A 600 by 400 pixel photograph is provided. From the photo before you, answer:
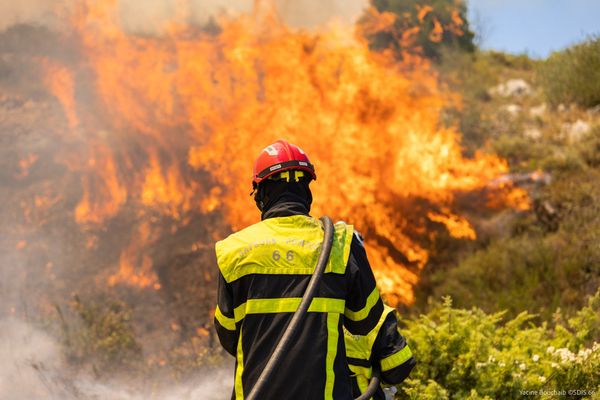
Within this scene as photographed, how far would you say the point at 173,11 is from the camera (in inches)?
392

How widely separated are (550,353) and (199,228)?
587cm

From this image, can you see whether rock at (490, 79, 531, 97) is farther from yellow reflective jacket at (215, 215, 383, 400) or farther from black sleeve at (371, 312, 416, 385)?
yellow reflective jacket at (215, 215, 383, 400)

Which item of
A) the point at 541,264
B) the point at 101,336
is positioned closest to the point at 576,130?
the point at 541,264

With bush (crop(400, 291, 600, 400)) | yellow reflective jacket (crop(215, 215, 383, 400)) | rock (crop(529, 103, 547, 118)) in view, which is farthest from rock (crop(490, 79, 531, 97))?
yellow reflective jacket (crop(215, 215, 383, 400))

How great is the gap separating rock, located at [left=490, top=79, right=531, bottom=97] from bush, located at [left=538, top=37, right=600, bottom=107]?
3029 mm

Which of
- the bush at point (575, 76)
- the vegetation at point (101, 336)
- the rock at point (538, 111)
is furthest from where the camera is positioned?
the rock at point (538, 111)

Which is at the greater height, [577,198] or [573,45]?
[573,45]

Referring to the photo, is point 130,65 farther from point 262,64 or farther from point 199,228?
point 199,228

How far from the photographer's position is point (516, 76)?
19.0m

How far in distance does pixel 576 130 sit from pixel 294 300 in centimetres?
1183

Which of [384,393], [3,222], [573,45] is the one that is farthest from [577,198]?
[3,222]

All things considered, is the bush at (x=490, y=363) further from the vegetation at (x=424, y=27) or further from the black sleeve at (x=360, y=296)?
the vegetation at (x=424, y=27)

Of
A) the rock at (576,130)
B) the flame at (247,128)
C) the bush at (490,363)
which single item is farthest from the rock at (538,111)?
the bush at (490,363)

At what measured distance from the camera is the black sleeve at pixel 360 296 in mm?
2389
